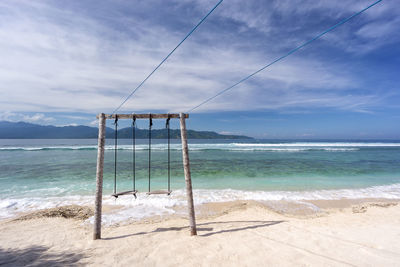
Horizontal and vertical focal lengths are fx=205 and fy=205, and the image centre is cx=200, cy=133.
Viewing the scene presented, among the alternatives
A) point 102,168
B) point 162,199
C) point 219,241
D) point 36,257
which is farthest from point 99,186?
point 162,199

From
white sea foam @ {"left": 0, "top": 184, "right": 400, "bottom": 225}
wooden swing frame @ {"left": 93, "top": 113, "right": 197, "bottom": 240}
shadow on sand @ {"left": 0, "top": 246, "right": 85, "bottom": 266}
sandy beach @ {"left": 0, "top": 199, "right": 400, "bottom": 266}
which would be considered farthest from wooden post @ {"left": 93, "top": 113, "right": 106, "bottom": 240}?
white sea foam @ {"left": 0, "top": 184, "right": 400, "bottom": 225}

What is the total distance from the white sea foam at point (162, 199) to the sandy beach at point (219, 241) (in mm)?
916

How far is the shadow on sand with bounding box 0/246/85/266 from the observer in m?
3.86

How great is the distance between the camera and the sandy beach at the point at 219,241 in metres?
3.89

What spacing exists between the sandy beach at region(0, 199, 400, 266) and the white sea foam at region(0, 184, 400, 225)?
0.92m

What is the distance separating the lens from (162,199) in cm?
855

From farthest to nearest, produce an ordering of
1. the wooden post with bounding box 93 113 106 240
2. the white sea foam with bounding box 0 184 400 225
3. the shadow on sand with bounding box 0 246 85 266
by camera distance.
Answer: the white sea foam with bounding box 0 184 400 225
the wooden post with bounding box 93 113 106 240
the shadow on sand with bounding box 0 246 85 266

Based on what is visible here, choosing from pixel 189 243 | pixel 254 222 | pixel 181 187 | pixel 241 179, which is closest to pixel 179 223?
pixel 189 243

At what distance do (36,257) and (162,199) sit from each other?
4.78m

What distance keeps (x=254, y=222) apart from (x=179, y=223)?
2190 mm

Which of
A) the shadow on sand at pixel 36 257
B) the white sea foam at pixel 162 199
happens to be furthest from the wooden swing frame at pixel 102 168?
the white sea foam at pixel 162 199

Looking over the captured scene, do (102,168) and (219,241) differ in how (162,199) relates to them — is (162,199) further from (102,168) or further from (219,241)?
(219,241)

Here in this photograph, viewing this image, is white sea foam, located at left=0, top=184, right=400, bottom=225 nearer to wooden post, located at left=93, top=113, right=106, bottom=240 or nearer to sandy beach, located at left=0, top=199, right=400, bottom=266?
sandy beach, located at left=0, top=199, right=400, bottom=266

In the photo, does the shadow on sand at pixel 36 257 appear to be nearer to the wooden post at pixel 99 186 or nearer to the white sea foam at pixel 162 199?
the wooden post at pixel 99 186
